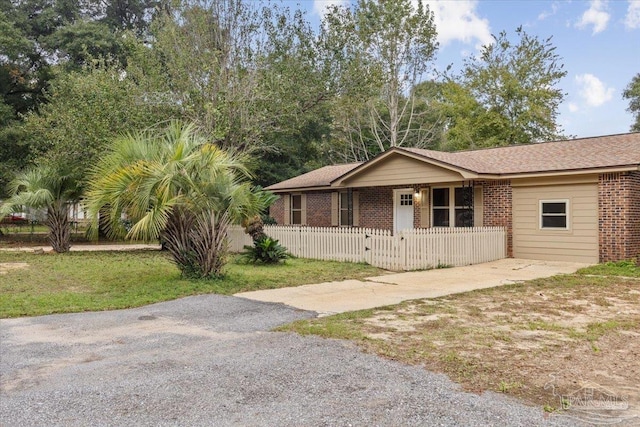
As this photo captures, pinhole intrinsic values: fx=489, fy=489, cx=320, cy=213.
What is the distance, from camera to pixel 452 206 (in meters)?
17.1

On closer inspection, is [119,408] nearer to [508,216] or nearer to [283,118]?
[508,216]

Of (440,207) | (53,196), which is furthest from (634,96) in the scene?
(53,196)

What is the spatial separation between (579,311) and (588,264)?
23.2ft

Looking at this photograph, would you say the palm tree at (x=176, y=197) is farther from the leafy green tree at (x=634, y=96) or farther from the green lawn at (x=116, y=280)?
the leafy green tree at (x=634, y=96)

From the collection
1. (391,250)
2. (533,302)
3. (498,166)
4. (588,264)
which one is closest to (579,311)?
(533,302)

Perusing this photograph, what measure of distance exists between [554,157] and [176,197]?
475 inches

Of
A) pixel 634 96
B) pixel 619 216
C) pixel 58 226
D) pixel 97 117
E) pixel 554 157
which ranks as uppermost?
pixel 634 96

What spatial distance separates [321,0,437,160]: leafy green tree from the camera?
19750mm

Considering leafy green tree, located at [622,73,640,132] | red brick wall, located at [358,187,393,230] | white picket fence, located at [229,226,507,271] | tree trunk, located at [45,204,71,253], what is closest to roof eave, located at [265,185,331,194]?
red brick wall, located at [358,187,393,230]

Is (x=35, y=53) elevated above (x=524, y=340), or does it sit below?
above

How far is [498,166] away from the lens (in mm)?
16031

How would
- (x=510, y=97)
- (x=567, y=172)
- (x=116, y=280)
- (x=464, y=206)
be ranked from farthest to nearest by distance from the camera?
(x=510, y=97) → (x=464, y=206) → (x=567, y=172) → (x=116, y=280)

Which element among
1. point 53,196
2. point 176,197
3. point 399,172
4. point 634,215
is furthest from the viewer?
point 399,172

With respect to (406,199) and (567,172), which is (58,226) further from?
(567,172)
